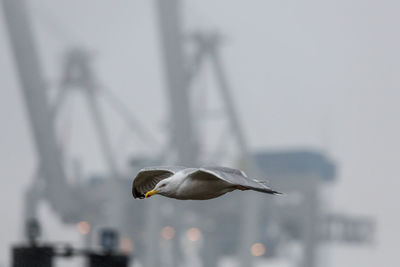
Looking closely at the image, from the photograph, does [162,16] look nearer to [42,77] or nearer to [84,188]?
[42,77]

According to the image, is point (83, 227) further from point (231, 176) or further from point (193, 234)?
point (231, 176)

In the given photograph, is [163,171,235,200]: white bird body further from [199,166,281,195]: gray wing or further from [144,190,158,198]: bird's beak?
[144,190,158,198]: bird's beak

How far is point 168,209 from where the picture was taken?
230 feet

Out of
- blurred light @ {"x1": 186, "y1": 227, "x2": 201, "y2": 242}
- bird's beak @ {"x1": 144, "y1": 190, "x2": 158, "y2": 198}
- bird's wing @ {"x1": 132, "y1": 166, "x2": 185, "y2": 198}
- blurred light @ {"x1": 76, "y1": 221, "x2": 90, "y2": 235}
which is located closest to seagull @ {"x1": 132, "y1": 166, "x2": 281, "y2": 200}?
bird's beak @ {"x1": 144, "y1": 190, "x2": 158, "y2": 198}

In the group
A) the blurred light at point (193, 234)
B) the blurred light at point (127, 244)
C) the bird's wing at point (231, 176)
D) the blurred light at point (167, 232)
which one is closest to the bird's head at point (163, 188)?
the bird's wing at point (231, 176)

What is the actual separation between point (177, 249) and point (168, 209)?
59.3 ft

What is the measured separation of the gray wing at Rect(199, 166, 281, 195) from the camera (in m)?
5.75

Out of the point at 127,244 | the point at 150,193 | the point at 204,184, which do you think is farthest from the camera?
the point at 127,244

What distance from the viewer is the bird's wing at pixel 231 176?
579 cm

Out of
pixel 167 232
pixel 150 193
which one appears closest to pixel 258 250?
pixel 167 232

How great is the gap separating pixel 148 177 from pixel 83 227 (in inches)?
2180

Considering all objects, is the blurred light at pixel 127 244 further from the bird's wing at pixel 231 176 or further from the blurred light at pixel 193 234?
the bird's wing at pixel 231 176

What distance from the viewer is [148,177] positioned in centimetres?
727

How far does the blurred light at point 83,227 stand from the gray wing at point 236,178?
53863 mm
